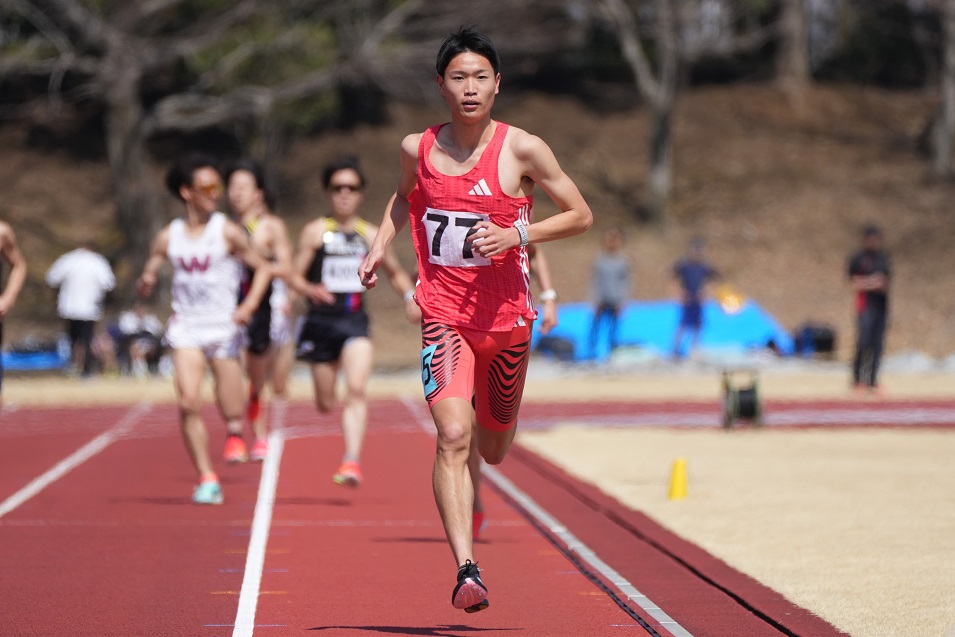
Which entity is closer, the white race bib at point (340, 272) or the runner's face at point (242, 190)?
the white race bib at point (340, 272)

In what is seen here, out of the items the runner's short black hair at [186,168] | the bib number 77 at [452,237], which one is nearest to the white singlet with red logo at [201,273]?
the runner's short black hair at [186,168]

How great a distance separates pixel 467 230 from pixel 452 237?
0.25ft

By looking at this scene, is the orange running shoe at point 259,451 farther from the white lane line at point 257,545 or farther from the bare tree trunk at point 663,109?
the bare tree trunk at point 663,109

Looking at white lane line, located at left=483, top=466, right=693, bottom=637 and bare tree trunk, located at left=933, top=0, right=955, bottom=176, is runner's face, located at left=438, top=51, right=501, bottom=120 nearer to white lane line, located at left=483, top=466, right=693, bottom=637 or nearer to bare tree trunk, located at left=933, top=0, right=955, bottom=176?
white lane line, located at left=483, top=466, right=693, bottom=637

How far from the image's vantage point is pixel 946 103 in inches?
1495

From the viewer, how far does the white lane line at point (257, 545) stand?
254 inches

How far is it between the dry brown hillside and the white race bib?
18060 millimetres

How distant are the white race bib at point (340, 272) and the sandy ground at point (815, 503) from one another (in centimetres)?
231

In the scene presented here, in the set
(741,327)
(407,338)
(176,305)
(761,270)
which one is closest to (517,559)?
(176,305)

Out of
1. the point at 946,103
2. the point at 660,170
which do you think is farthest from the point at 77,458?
the point at 946,103

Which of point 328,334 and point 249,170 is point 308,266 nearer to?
point 328,334

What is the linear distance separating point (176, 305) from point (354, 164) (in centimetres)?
173

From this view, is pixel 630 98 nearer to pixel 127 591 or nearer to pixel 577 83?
pixel 577 83

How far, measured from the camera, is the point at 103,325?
31.7 m
